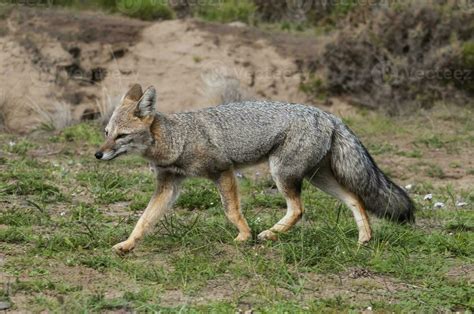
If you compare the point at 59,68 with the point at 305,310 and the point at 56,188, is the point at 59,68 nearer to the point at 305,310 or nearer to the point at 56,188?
the point at 56,188

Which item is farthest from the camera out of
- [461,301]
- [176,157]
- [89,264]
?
[176,157]

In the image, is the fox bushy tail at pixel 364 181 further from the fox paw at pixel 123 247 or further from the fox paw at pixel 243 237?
the fox paw at pixel 123 247

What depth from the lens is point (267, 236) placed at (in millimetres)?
8039

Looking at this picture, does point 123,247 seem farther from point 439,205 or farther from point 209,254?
point 439,205

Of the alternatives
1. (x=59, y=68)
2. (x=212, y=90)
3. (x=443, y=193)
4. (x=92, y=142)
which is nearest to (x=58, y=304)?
(x=443, y=193)

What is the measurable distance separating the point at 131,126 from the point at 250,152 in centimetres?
111

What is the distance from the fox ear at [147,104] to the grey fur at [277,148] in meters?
0.17

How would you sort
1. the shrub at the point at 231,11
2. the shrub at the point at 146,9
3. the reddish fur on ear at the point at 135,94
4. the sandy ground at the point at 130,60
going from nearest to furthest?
the reddish fur on ear at the point at 135,94 < the sandy ground at the point at 130,60 < the shrub at the point at 146,9 < the shrub at the point at 231,11

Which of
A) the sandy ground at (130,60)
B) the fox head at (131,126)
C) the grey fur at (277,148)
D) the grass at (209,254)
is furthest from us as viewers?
the sandy ground at (130,60)

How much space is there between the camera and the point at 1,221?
27.5 ft

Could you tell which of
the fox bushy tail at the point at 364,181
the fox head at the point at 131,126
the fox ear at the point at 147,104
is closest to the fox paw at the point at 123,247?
the fox head at the point at 131,126

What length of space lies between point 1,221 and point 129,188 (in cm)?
210

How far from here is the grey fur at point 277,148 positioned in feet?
26.4

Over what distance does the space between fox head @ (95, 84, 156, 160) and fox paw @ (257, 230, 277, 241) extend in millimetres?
1275
